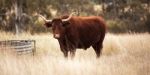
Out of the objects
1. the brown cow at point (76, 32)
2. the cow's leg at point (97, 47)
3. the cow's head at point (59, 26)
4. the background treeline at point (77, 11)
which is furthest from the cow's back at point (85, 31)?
the background treeline at point (77, 11)

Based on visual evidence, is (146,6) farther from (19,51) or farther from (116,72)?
(116,72)

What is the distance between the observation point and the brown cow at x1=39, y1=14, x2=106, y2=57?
49.6 ft

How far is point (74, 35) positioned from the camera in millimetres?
15734

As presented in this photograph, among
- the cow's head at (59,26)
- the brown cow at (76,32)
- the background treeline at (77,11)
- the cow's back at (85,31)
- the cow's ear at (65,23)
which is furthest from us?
the background treeline at (77,11)

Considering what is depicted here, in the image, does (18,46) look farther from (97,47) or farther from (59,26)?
(97,47)

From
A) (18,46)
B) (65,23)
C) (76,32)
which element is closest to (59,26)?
(65,23)

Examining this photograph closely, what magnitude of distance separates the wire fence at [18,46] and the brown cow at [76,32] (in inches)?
42.1

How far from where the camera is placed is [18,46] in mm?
15695

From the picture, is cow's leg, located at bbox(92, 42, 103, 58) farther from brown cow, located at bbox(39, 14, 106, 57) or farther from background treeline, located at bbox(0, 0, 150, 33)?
background treeline, located at bbox(0, 0, 150, 33)

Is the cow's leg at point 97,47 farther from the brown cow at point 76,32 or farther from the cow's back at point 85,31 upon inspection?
the cow's back at point 85,31

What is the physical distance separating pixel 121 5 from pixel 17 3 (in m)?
11.2

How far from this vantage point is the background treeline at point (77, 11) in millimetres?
31703

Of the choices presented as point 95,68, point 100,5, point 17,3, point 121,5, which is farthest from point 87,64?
point 100,5

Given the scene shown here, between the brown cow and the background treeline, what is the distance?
1318 centimetres
